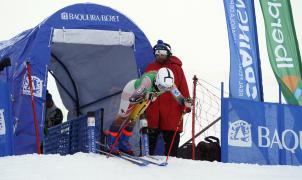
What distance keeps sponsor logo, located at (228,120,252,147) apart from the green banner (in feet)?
7.48

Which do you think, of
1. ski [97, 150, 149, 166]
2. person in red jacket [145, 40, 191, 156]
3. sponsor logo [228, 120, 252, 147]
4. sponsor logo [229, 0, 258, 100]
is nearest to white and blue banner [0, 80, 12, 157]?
ski [97, 150, 149, 166]

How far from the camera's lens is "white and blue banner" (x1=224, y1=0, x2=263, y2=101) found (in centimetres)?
1167

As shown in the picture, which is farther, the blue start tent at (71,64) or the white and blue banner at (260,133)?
the blue start tent at (71,64)

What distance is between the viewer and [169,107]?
434 inches

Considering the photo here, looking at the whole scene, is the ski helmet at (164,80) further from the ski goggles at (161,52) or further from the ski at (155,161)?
the ski goggles at (161,52)

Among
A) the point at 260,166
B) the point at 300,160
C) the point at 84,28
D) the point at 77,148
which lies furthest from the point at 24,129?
the point at 300,160

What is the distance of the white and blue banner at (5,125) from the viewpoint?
979 centimetres

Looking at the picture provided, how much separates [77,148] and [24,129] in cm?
103

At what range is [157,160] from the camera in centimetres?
958

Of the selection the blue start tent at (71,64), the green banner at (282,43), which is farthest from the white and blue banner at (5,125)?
the green banner at (282,43)

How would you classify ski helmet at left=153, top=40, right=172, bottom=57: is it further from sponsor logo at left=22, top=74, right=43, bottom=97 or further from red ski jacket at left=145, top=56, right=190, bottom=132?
sponsor logo at left=22, top=74, right=43, bottom=97

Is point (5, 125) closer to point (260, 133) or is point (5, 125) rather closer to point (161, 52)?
point (161, 52)

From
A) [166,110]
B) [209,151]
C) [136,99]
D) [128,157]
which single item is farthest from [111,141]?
[209,151]

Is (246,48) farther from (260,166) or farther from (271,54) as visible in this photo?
(260,166)
